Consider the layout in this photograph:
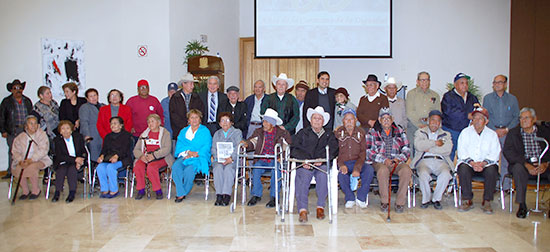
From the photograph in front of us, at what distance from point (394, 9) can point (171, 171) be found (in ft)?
20.0

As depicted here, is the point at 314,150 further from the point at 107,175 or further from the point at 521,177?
the point at 107,175

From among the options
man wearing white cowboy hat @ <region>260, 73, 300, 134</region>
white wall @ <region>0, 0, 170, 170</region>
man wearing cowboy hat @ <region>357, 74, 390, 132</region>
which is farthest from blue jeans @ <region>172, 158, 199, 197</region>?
white wall @ <region>0, 0, 170, 170</region>

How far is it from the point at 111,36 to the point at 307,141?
4786 millimetres

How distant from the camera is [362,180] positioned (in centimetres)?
470

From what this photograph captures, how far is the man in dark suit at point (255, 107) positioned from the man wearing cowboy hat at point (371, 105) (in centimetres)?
138

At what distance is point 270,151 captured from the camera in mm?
4812

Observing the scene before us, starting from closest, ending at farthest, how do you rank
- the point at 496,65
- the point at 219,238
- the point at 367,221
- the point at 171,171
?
the point at 219,238
the point at 367,221
the point at 171,171
the point at 496,65

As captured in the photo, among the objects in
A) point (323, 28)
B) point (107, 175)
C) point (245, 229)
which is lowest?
point (245, 229)

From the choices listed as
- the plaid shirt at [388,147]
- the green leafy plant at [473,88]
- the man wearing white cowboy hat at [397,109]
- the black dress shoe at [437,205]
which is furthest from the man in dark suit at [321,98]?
the green leafy plant at [473,88]

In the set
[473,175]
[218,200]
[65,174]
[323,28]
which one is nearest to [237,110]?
[218,200]

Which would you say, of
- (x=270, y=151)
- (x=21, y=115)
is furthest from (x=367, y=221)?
(x=21, y=115)

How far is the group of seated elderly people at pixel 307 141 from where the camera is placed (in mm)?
4543

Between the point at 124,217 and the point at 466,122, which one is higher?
the point at 466,122

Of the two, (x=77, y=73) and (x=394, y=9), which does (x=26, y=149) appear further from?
(x=394, y=9)
